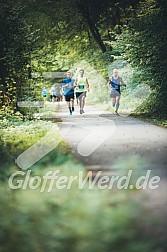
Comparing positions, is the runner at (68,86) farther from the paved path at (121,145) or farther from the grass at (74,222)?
the grass at (74,222)

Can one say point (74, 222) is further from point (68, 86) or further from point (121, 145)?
point (68, 86)

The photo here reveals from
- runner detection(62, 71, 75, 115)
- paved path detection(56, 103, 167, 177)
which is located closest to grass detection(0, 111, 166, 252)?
paved path detection(56, 103, 167, 177)

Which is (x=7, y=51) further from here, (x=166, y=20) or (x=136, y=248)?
(x=136, y=248)

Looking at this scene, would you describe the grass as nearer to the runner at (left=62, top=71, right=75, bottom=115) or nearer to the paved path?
the paved path

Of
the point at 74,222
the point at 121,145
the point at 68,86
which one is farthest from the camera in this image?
the point at 68,86

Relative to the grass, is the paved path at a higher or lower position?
lower

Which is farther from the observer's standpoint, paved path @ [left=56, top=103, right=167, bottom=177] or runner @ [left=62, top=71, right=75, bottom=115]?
runner @ [left=62, top=71, right=75, bottom=115]

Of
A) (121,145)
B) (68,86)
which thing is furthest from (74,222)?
(68,86)

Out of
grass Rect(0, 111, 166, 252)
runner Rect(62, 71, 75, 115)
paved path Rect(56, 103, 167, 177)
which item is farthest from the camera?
runner Rect(62, 71, 75, 115)

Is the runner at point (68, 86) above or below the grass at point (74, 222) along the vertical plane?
below

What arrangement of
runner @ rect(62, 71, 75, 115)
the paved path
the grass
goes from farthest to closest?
runner @ rect(62, 71, 75, 115), the paved path, the grass

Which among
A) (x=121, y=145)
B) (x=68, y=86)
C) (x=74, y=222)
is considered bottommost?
(x=121, y=145)

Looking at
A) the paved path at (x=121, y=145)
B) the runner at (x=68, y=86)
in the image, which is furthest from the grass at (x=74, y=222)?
the runner at (x=68, y=86)

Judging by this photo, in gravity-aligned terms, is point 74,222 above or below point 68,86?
above
